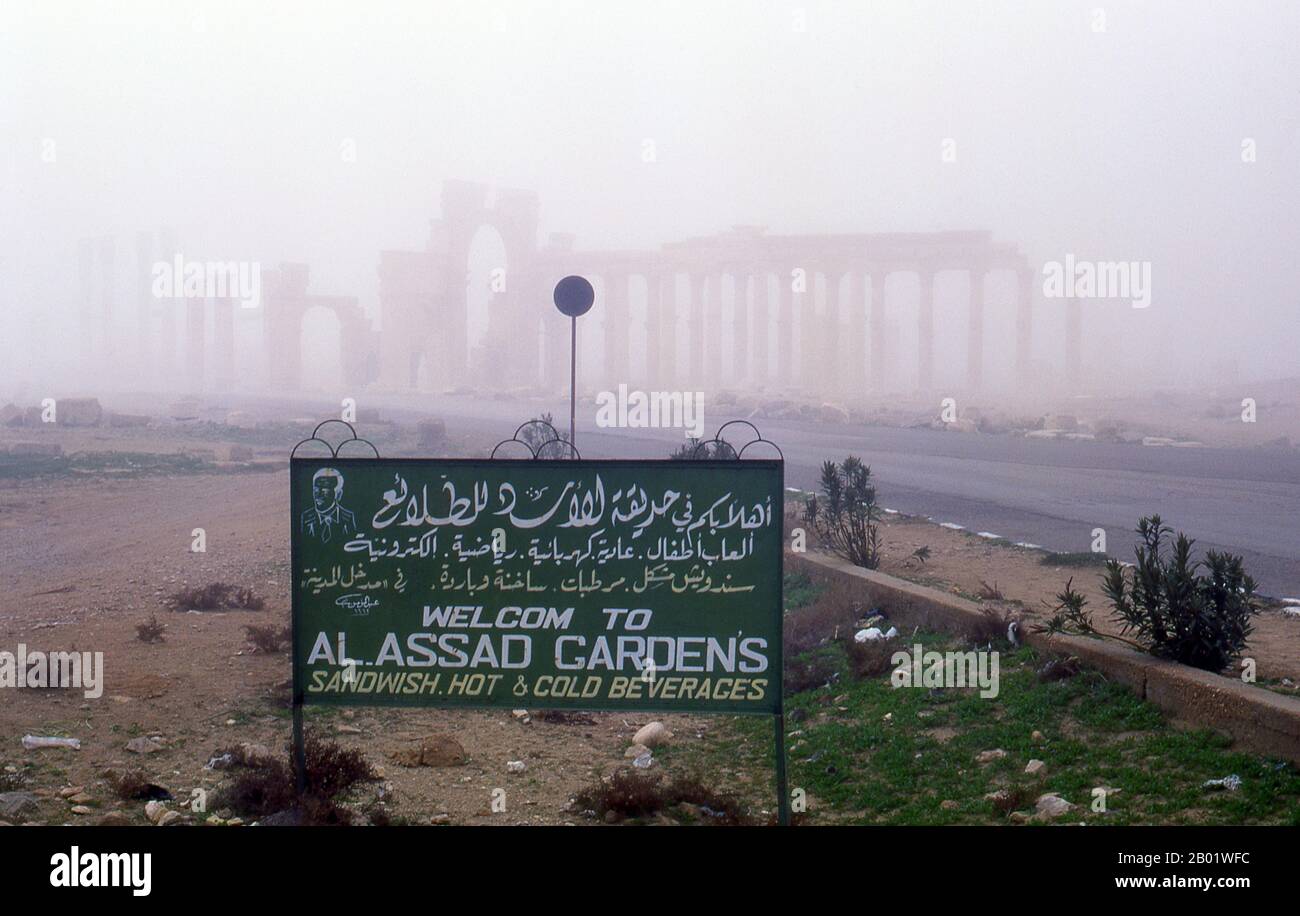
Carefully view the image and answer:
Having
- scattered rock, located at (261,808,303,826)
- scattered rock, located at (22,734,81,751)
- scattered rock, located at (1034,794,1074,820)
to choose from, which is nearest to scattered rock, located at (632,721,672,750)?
scattered rock, located at (261,808,303,826)

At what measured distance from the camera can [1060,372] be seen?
69.0 m

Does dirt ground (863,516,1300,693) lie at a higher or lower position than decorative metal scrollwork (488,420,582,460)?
lower

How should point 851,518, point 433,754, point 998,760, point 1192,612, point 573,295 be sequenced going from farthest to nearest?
point 851,518 < point 573,295 < point 433,754 < point 1192,612 < point 998,760

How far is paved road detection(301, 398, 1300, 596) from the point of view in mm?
12656

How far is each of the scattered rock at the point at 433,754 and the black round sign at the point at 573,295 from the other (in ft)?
9.94

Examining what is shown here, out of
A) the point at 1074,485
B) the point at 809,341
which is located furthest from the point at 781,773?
the point at 809,341

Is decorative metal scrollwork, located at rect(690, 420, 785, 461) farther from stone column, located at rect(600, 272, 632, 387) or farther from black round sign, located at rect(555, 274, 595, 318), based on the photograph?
stone column, located at rect(600, 272, 632, 387)

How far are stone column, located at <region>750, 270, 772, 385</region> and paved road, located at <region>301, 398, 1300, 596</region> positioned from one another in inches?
1417

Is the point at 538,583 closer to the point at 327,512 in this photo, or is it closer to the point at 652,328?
the point at 327,512

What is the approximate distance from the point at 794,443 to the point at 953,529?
16.2 meters

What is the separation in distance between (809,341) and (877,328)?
15.9 ft

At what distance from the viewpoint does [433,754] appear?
616cm
